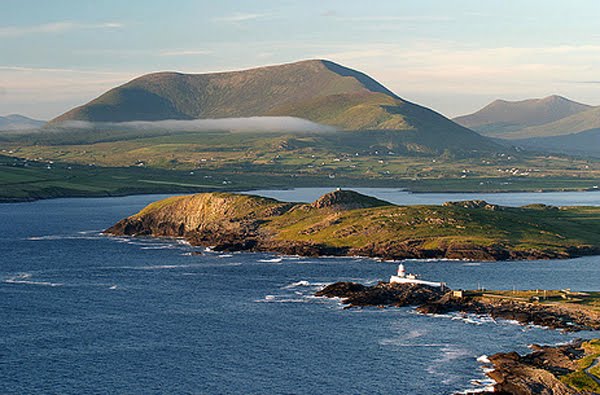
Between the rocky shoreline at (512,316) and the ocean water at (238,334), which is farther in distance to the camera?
the ocean water at (238,334)

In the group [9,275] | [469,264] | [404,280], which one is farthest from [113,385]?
[469,264]

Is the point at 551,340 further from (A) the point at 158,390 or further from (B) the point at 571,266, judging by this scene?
(B) the point at 571,266

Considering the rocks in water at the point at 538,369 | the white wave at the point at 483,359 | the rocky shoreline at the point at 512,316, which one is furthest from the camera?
the white wave at the point at 483,359

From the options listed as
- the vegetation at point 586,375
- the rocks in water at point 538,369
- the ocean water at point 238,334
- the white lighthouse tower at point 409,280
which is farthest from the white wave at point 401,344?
the white lighthouse tower at point 409,280

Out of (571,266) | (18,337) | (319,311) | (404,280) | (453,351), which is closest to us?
(453,351)

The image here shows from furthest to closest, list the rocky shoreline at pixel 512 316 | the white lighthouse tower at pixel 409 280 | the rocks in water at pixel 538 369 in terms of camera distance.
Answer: the white lighthouse tower at pixel 409 280 < the rocky shoreline at pixel 512 316 < the rocks in water at pixel 538 369

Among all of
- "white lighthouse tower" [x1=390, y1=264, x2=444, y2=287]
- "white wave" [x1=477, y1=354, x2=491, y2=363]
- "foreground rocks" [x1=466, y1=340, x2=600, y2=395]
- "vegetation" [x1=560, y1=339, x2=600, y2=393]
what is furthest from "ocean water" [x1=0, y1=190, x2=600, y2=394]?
"white lighthouse tower" [x1=390, y1=264, x2=444, y2=287]

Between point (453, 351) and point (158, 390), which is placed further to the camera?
point (453, 351)

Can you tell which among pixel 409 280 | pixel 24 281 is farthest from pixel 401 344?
pixel 24 281

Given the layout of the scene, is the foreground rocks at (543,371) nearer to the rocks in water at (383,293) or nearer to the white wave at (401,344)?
the white wave at (401,344)
